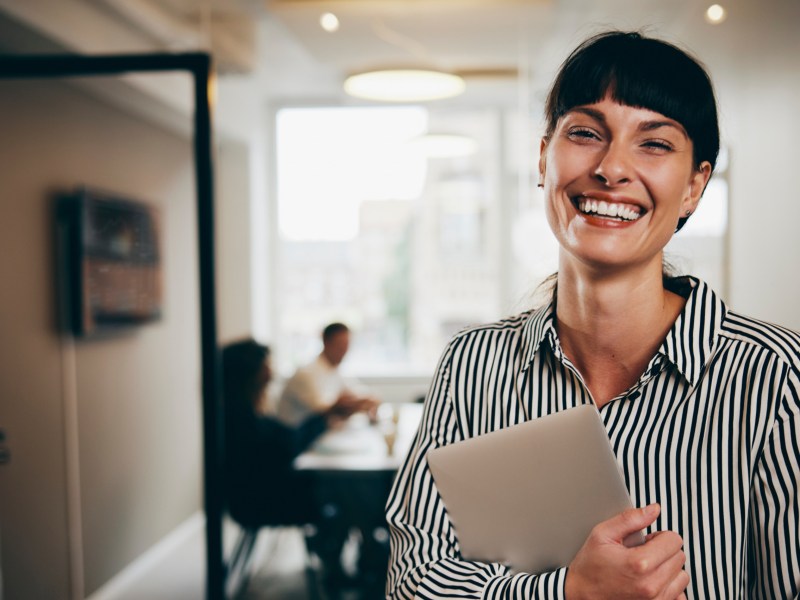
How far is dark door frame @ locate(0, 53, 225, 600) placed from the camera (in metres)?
2.29

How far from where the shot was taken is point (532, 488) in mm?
883

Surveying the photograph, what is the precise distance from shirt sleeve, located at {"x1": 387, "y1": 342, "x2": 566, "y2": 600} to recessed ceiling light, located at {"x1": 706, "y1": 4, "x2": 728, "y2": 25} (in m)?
1.72

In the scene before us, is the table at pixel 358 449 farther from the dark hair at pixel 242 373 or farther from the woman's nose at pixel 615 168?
the woman's nose at pixel 615 168

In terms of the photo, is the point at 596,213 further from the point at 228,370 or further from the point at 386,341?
the point at 386,341

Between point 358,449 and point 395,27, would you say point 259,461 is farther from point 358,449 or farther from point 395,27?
point 395,27

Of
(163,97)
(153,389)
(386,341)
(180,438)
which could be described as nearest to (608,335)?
(163,97)

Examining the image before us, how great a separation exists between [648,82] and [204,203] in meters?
1.81

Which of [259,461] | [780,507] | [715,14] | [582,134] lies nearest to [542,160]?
[582,134]

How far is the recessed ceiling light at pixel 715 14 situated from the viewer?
2143 mm

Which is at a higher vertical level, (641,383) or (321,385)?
(641,383)

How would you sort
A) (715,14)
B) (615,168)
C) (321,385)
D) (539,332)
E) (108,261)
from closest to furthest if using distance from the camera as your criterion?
(615,168), (539,332), (715,14), (108,261), (321,385)

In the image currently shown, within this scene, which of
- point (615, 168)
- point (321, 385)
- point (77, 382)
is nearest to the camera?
point (615, 168)

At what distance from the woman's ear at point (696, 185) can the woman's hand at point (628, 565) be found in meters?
0.42

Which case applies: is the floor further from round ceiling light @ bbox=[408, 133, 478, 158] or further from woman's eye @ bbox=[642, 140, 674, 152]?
woman's eye @ bbox=[642, 140, 674, 152]
